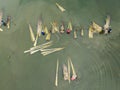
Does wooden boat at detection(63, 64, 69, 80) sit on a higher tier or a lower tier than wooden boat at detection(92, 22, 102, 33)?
lower

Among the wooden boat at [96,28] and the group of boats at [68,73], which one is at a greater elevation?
the wooden boat at [96,28]

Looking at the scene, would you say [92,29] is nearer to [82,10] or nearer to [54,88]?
[82,10]

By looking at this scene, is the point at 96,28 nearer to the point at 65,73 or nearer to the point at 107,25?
the point at 107,25

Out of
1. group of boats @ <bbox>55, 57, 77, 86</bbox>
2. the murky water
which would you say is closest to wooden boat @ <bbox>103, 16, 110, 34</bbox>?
the murky water

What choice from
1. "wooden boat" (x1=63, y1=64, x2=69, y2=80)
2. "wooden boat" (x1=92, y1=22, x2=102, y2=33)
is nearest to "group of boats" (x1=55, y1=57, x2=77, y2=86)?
"wooden boat" (x1=63, y1=64, x2=69, y2=80)

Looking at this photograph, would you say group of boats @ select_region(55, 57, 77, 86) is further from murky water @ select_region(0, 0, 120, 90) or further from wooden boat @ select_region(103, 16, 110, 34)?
wooden boat @ select_region(103, 16, 110, 34)

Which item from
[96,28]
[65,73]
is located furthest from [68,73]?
[96,28]

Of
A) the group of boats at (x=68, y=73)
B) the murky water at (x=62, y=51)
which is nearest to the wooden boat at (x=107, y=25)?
the murky water at (x=62, y=51)

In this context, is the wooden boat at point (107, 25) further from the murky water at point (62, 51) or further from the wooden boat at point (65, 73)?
the wooden boat at point (65, 73)
